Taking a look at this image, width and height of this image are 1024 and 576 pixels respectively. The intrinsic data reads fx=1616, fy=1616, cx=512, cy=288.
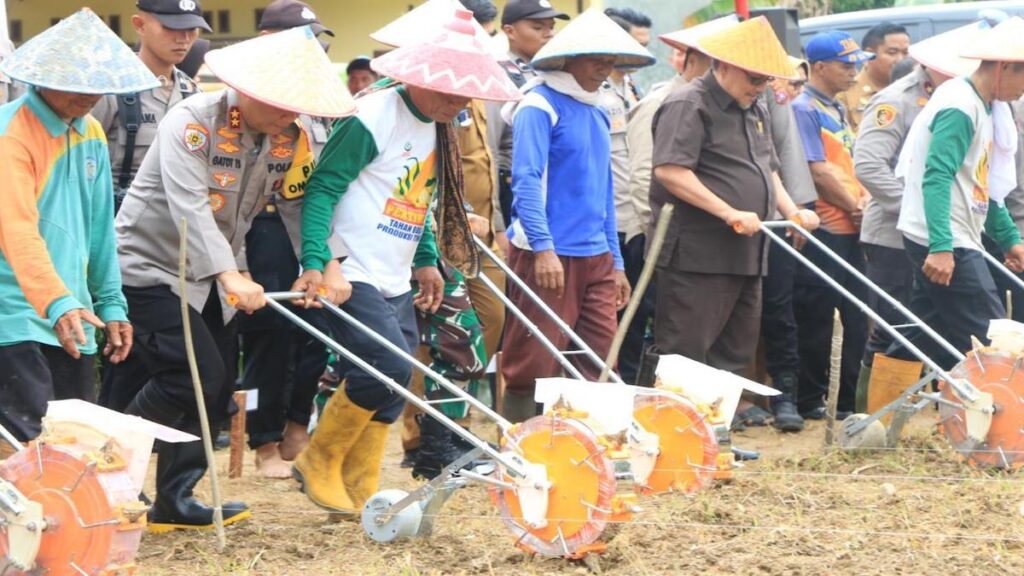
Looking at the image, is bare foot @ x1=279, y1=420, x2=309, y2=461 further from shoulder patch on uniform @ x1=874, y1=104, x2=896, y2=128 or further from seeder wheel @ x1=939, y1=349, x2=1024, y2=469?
shoulder patch on uniform @ x1=874, y1=104, x2=896, y2=128

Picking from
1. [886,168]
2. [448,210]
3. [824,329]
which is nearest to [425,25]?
[448,210]

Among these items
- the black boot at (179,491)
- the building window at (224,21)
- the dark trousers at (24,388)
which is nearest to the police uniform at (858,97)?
the black boot at (179,491)

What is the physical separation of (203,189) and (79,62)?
2.11 ft

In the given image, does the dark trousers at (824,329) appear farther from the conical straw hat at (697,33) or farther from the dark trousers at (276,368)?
the dark trousers at (276,368)

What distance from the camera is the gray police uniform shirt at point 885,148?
850 centimetres

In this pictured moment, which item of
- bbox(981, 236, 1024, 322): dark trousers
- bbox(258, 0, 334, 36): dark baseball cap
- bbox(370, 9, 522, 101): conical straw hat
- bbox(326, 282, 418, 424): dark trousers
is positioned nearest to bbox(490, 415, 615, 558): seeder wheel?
bbox(326, 282, 418, 424): dark trousers

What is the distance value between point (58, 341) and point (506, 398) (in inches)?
114

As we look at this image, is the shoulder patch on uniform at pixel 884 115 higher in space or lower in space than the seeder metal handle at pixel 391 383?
higher

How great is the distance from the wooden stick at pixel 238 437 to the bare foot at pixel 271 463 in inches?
5.0

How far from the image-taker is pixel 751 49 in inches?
284

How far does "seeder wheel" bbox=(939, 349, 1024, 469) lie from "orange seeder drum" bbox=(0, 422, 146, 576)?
12.8ft

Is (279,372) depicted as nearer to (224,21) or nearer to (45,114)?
(45,114)

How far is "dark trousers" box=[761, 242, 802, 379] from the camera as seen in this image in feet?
29.0

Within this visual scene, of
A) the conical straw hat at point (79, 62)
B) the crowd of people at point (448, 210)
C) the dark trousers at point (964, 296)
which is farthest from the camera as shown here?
the dark trousers at point (964, 296)
